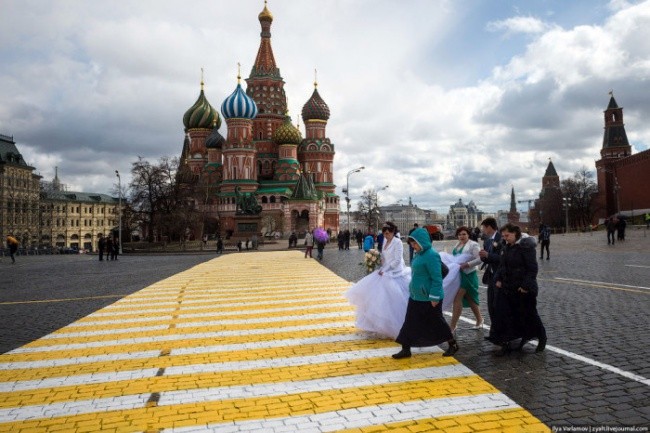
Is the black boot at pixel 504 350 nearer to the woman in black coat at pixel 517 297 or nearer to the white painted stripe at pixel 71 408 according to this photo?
the woman in black coat at pixel 517 297

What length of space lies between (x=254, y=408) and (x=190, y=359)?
2.08 m

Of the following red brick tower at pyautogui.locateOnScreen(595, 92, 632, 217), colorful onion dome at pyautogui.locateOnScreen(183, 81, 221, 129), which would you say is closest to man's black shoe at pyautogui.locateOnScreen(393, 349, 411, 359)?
colorful onion dome at pyautogui.locateOnScreen(183, 81, 221, 129)

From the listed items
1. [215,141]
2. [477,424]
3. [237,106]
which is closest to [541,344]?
[477,424]

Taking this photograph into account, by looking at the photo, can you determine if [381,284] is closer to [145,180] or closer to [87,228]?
[145,180]

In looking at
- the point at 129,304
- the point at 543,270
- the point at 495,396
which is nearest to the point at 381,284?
the point at 495,396

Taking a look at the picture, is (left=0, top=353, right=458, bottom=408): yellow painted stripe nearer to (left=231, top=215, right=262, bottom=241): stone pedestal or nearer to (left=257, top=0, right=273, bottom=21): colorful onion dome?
(left=231, top=215, right=262, bottom=241): stone pedestal

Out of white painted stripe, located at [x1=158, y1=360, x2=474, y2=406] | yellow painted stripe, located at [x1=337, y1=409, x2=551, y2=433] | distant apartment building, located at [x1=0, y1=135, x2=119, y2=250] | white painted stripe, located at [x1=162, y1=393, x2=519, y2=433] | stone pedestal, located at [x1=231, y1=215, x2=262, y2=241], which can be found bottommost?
yellow painted stripe, located at [x1=337, y1=409, x2=551, y2=433]

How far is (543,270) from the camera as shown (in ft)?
Answer: 55.3

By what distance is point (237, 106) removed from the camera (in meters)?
67.8

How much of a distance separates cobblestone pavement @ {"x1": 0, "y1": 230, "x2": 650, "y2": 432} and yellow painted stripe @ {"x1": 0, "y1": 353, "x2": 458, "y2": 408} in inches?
0.9

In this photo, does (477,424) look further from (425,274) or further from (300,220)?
(300,220)

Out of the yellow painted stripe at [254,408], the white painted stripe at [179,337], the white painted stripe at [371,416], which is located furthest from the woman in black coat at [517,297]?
the white painted stripe at [179,337]

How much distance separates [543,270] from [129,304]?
13483 millimetres

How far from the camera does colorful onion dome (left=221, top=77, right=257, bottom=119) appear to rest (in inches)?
2670
